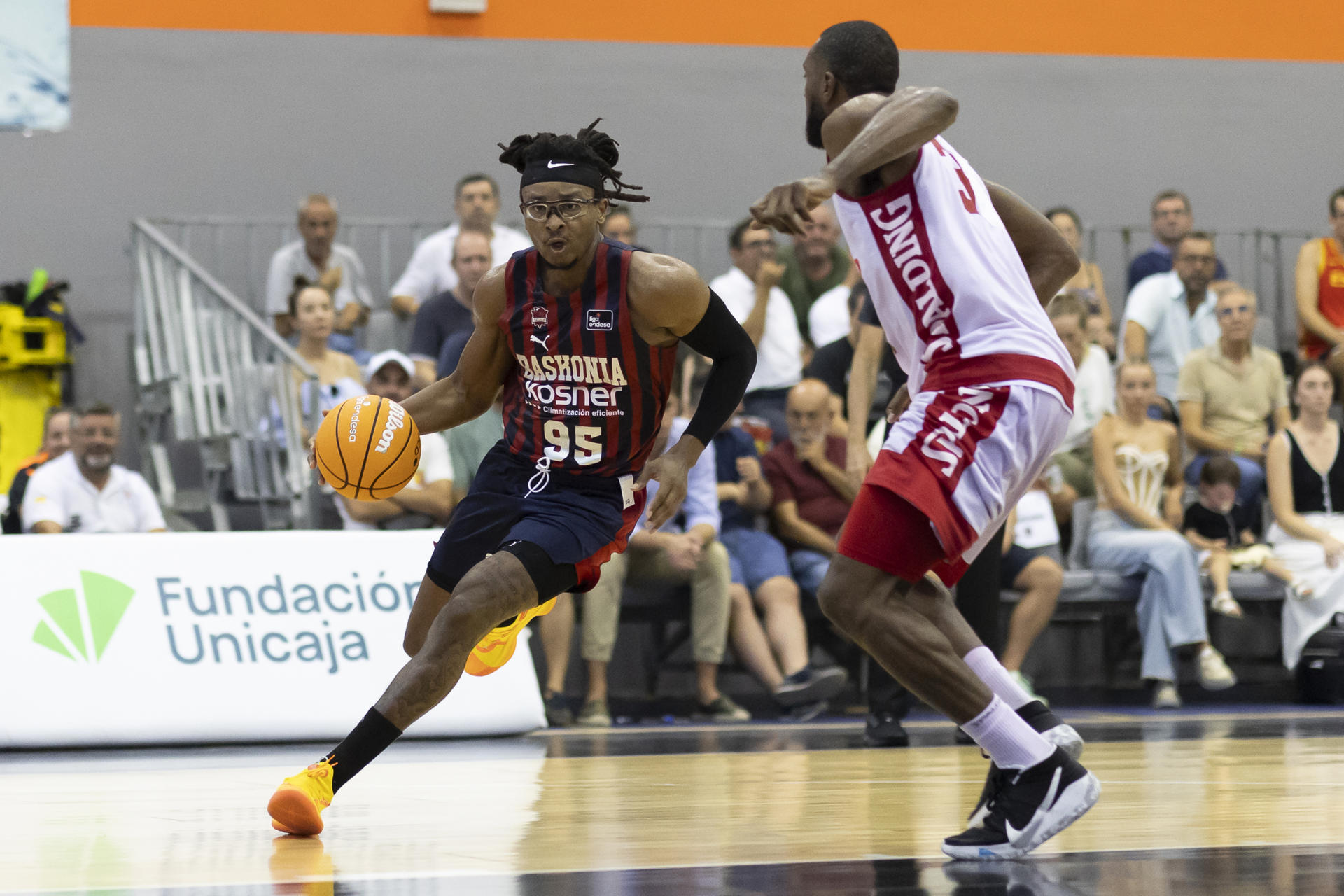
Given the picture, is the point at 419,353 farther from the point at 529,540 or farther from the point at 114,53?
the point at 529,540

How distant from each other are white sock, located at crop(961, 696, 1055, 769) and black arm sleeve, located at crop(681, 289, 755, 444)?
4.61 feet

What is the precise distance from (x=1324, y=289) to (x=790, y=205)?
9.00m

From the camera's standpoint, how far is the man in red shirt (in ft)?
31.0

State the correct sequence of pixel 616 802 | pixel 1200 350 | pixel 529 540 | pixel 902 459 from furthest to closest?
pixel 1200 350 < pixel 616 802 < pixel 529 540 < pixel 902 459

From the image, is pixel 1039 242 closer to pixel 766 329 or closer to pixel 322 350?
pixel 766 329

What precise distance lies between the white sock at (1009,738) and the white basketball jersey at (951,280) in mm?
785

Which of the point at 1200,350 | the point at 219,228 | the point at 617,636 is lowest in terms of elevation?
the point at 617,636

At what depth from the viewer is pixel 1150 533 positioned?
9820mm

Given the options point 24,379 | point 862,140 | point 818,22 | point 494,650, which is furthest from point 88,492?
point 818,22

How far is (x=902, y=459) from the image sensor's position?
156 inches

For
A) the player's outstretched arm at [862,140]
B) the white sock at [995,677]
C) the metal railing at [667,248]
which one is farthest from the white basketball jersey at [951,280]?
the metal railing at [667,248]

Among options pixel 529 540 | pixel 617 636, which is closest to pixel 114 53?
pixel 617 636

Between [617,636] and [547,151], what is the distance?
19.0 ft

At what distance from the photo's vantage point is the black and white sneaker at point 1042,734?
4086mm
